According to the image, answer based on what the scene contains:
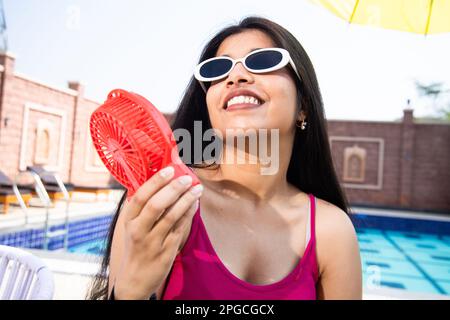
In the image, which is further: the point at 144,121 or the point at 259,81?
the point at 259,81

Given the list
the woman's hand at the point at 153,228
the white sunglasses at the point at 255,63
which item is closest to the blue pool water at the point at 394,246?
the white sunglasses at the point at 255,63

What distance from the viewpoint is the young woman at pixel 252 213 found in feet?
2.92

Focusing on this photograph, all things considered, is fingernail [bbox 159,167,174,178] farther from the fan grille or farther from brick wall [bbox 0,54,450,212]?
brick wall [bbox 0,54,450,212]

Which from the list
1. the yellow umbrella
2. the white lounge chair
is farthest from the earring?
the yellow umbrella

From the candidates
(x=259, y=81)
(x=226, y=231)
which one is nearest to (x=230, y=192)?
(x=226, y=231)

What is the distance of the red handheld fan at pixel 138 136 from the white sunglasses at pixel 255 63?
1.63 ft

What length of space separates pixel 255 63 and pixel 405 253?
7.78 m

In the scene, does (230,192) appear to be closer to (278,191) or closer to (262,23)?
(278,191)

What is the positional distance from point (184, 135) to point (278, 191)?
1.46 feet

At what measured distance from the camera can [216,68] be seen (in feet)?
3.87

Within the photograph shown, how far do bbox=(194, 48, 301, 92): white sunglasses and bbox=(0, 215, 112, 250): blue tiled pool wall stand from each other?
4.14m

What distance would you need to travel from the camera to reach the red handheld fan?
70cm

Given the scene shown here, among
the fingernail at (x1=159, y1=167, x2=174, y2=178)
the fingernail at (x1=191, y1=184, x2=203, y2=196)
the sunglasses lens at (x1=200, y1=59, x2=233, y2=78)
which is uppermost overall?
the sunglasses lens at (x1=200, y1=59, x2=233, y2=78)

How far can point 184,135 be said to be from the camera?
136cm
